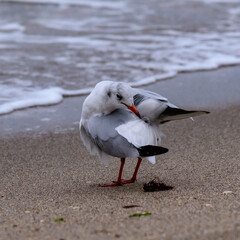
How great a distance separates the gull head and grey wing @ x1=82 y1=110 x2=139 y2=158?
0.06 m

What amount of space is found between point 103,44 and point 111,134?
6.08 meters

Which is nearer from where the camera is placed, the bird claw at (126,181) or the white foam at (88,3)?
the bird claw at (126,181)

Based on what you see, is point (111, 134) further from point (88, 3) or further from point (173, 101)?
point (88, 3)

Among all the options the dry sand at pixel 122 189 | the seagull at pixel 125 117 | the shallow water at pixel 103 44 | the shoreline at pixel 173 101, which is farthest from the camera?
the shallow water at pixel 103 44

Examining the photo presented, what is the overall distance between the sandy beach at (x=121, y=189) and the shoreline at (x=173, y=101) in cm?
21

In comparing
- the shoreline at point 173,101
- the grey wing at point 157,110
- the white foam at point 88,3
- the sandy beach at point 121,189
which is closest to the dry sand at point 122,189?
the sandy beach at point 121,189

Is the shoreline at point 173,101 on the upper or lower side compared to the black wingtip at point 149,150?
lower

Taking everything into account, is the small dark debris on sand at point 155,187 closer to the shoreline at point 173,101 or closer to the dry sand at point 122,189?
the dry sand at point 122,189

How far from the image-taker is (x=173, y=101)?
6746 millimetres

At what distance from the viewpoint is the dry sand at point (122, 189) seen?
3014 mm

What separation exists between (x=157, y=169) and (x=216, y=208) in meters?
1.30

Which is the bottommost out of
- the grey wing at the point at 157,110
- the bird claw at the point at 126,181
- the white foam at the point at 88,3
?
the white foam at the point at 88,3

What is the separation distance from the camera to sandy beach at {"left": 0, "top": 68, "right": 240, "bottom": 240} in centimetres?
302

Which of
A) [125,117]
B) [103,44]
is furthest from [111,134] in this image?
[103,44]
